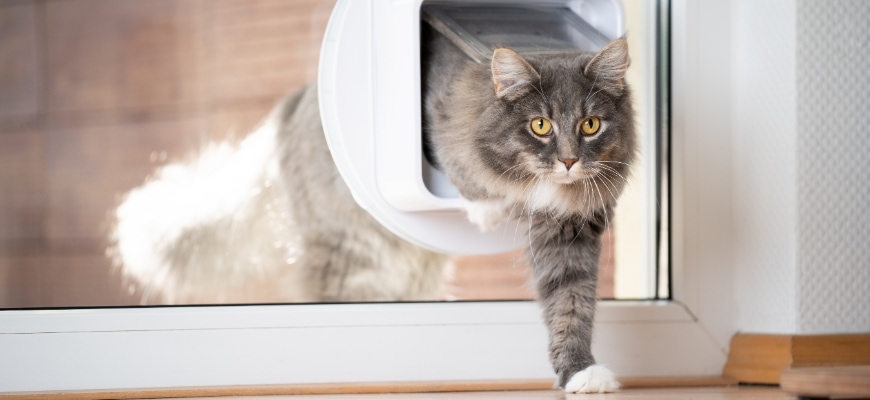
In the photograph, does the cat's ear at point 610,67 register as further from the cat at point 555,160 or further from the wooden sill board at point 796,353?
the wooden sill board at point 796,353

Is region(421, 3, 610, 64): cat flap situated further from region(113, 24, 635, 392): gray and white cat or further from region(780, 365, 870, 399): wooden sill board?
region(780, 365, 870, 399): wooden sill board

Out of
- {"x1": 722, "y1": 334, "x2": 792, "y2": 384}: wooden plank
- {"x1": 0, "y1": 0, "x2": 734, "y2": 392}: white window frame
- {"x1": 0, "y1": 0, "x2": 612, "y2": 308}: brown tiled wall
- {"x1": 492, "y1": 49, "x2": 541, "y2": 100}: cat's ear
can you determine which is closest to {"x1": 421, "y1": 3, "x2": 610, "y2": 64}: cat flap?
{"x1": 492, "y1": 49, "x2": 541, "y2": 100}: cat's ear

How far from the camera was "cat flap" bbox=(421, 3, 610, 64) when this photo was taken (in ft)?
5.54

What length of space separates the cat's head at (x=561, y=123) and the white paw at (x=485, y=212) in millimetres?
71

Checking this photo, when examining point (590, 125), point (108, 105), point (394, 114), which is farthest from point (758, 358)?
point (108, 105)

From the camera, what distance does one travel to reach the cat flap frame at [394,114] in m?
1.62

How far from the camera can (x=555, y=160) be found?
1492 millimetres

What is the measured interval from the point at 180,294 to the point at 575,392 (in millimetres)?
839

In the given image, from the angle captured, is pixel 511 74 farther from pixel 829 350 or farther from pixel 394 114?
pixel 829 350

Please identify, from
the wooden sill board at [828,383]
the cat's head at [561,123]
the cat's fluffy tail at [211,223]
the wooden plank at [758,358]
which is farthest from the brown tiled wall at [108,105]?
the wooden sill board at [828,383]

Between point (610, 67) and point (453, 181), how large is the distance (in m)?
0.36

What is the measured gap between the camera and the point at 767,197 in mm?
1757

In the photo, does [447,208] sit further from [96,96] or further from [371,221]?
[96,96]

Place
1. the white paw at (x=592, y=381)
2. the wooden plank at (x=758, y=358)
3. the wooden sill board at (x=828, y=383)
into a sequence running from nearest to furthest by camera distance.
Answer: the wooden sill board at (x=828, y=383) → the white paw at (x=592, y=381) → the wooden plank at (x=758, y=358)
